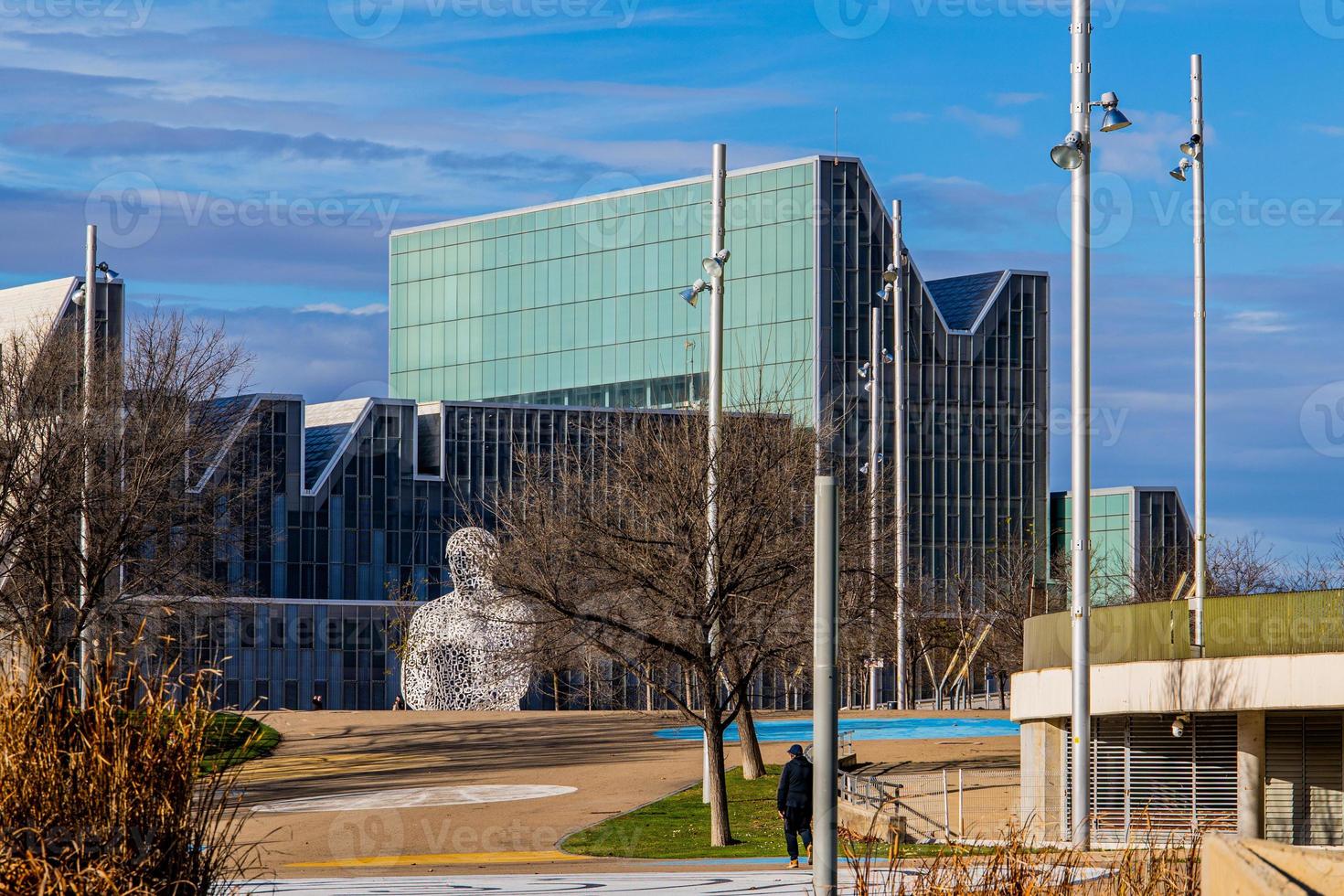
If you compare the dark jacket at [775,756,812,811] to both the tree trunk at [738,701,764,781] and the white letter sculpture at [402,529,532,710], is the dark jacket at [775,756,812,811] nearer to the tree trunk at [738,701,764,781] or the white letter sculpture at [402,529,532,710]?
the tree trunk at [738,701,764,781]

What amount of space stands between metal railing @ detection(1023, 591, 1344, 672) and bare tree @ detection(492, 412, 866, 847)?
399 centimetres

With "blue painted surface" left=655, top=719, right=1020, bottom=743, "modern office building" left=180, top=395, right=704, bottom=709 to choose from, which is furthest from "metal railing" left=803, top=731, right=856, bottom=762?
"modern office building" left=180, top=395, right=704, bottom=709

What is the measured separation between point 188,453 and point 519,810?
10446 millimetres

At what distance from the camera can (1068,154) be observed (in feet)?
62.9

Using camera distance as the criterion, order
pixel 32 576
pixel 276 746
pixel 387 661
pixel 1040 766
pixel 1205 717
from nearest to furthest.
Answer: pixel 1205 717
pixel 1040 766
pixel 32 576
pixel 276 746
pixel 387 661

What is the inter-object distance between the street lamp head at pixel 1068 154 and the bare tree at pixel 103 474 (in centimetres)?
1773

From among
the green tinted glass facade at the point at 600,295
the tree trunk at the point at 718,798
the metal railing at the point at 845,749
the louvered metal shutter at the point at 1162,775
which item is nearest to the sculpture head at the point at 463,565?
the metal railing at the point at 845,749

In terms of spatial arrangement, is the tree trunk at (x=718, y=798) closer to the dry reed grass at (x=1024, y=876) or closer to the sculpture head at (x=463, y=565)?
the sculpture head at (x=463, y=565)

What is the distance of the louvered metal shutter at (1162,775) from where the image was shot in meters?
22.6

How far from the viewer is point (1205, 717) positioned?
22828 mm

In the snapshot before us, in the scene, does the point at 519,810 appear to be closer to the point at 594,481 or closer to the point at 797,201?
the point at 594,481

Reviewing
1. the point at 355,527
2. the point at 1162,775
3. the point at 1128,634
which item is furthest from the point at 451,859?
the point at 355,527

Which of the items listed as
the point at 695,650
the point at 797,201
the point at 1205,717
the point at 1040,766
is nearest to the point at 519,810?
the point at 695,650

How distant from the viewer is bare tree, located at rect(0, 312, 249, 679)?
3050 cm
